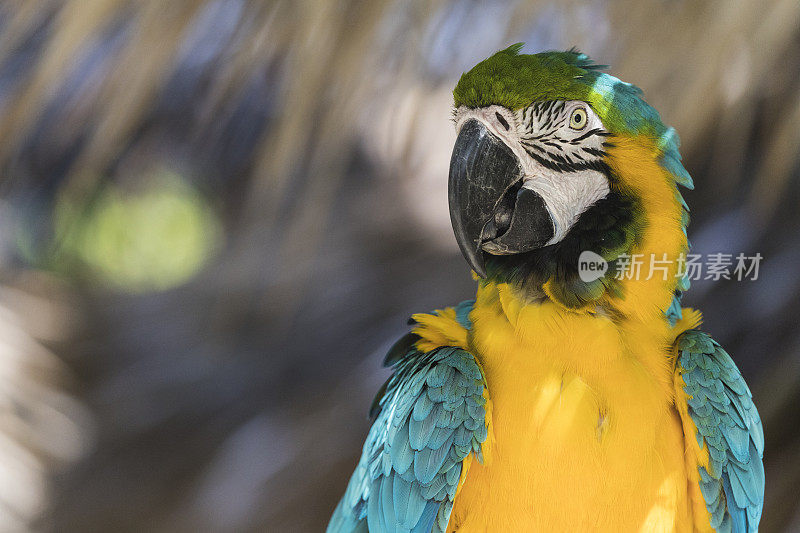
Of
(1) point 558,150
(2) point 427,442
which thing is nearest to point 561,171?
(1) point 558,150

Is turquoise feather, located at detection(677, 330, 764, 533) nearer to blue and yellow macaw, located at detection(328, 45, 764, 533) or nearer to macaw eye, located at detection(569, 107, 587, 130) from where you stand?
blue and yellow macaw, located at detection(328, 45, 764, 533)

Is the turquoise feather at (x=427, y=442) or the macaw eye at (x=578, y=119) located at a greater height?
the macaw eye at (x=578, y=119)

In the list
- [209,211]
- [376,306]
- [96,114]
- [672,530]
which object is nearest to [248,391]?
[376,306]

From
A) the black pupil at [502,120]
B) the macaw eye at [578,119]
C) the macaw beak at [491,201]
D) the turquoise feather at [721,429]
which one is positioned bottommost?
the turquoise feather at [721,429]

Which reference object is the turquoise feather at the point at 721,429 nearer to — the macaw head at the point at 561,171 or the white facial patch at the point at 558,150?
the macaw head at the point at 561,171

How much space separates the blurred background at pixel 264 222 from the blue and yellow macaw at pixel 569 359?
0.50 meters

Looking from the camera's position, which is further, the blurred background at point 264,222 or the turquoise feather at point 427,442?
the blurred background at point 264,222

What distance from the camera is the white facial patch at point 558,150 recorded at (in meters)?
0.93

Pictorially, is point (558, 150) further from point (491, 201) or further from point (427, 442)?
point (427, 442)

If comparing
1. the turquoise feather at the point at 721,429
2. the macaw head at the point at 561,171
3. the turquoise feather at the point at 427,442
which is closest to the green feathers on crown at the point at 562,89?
the macaw head at the point at 561,171

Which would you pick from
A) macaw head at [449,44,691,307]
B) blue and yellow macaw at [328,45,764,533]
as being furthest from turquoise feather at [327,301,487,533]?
macaw head at [449,44,691,307]

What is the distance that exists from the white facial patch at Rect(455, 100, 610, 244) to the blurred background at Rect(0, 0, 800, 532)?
0.48 meters

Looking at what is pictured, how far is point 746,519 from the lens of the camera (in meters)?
1.01

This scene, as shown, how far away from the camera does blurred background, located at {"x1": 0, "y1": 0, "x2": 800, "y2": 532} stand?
50.5 inches
